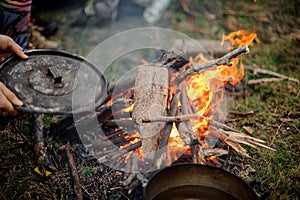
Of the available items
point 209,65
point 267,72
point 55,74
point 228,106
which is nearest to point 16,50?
point 55,74

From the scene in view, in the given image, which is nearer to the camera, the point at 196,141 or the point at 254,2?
the point at 196,141

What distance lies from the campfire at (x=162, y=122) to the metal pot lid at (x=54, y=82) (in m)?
0.47

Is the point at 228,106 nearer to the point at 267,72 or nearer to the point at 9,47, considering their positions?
the point at 267,72

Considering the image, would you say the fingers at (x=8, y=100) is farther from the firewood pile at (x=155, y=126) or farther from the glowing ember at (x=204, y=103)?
the glowing ember at (x=204, y=103)

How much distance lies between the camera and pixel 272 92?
16.7ft

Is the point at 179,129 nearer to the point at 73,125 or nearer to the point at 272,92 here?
the point at 73,125

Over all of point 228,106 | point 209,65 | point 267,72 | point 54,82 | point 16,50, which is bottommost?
point 228,106

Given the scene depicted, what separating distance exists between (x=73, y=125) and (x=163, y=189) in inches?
59.6

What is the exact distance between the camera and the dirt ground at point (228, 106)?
340cm

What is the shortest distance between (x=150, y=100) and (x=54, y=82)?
1.00 meters

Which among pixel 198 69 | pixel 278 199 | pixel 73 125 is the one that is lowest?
pixel 278 199

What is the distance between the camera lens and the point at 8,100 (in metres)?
2.68

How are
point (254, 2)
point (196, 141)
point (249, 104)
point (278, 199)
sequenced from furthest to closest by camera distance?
point (254, 2) < point (249, 104) < point (278, 199) < point (196, 141)

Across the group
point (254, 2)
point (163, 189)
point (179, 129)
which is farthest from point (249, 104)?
point (254, 2)
